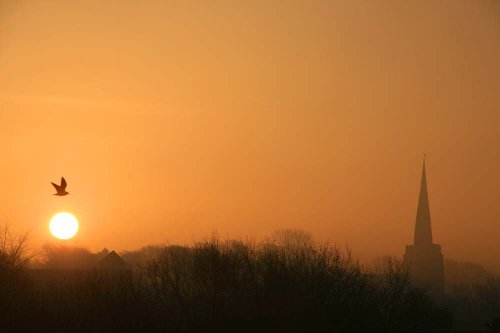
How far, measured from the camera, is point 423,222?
639 ft

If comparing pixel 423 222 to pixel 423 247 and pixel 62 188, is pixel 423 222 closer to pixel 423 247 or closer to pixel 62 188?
pixel 423 247

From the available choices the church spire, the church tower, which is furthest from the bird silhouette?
the church spire

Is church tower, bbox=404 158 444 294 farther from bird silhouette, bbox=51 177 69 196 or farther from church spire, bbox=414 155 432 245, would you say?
bird silhouette, bbox=51 177 69 196

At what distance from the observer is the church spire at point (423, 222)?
19250cm

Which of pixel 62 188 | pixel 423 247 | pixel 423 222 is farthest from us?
pixel 423 222

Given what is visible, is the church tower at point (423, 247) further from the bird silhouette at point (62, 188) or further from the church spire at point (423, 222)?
the bird silhouette at point (62, 188)

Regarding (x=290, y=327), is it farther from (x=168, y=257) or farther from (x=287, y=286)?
(x=168, y=257)

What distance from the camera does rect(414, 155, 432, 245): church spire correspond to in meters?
192

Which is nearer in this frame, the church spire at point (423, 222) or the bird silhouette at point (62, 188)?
the bird silhouette at point (62, 188)

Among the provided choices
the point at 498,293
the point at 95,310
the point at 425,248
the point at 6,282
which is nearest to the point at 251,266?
the point at 95,310

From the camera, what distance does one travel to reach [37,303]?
47.9 meters

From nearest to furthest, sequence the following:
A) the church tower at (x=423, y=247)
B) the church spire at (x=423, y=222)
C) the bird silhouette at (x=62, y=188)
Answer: the bird silhouette at (x=62, y=188) → the church tower at (x=423, y=247) → the church spire at (x=423, y=222)

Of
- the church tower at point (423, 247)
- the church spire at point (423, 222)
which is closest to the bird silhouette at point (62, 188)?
the church tower at point (423, 247)

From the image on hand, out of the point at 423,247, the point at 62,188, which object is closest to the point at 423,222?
the point at 423,247
